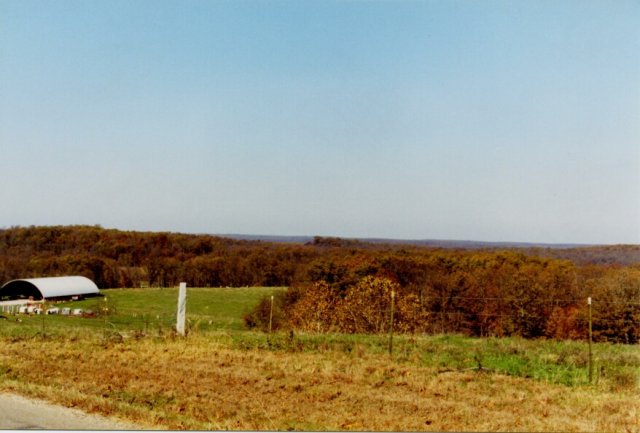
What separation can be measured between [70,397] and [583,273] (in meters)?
36.6

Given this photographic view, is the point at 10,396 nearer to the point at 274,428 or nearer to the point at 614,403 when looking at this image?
the point at 274,428

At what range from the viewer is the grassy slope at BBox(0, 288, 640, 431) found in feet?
25.1

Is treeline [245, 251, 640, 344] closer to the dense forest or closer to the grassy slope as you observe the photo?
the dense forest

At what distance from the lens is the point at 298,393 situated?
907 cm

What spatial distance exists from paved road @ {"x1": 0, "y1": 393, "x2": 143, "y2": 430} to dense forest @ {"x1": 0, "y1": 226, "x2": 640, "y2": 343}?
33.1 ft

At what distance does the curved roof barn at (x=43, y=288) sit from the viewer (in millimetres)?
57844

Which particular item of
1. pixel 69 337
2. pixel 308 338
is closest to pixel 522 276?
Answer: pixel 308 338

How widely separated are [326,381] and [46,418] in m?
4.29

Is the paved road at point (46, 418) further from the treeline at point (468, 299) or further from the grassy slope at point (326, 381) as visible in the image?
the treeline at point (468, 299)

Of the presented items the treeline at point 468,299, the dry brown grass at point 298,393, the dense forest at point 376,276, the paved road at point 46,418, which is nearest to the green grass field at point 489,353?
the dry brown grass at point 298,393

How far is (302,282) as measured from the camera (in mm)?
44281

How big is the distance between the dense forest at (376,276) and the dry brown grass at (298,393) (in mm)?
5614

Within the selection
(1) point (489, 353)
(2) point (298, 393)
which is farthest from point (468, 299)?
(2) point (298, 393)

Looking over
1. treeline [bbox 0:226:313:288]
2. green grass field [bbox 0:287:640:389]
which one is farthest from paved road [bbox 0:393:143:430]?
treeline [bbox 0:226:313:288]
